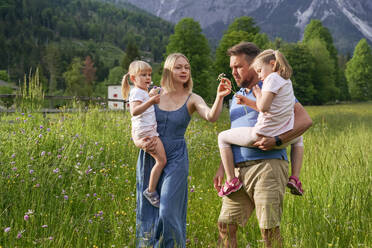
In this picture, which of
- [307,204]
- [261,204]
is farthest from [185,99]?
[307,204]

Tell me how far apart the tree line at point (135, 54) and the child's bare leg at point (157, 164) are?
26.6 feet

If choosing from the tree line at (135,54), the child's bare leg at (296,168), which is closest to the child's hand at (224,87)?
the child's bare leg at (296,168)

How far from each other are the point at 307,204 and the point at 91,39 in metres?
169

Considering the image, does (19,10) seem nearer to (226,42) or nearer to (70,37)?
(70,37)

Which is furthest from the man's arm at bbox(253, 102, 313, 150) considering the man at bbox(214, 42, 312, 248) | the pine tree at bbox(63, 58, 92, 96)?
the pine tree at bbox(63, 58, 92, 96)

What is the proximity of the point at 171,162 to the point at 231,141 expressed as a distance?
56cm

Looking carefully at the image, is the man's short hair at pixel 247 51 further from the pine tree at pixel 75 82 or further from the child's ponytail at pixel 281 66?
the pine tree at pixel 75 82

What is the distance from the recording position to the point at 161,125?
2.95m

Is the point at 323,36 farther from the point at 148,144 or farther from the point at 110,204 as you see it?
the point at 148,144

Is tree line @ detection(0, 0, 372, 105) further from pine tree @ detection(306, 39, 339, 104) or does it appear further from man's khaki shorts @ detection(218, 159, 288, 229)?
man's khaki shorts @ detection(218, 159, 288, 229)

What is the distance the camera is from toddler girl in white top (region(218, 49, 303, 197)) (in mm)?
2432

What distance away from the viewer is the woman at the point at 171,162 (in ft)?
9.14

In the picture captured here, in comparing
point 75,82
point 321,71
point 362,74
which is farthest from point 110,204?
point 75,82

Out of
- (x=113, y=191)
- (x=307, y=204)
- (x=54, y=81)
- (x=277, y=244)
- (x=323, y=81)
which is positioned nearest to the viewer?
(x=277, y=244)
